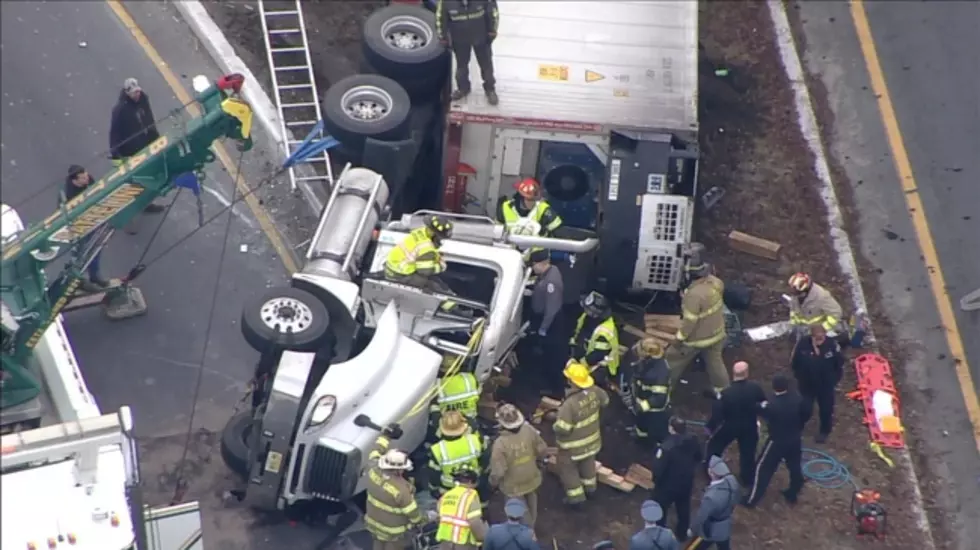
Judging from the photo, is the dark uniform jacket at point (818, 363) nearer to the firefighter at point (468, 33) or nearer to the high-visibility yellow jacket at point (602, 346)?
the high-visibility yellow jacket at point (602, 346)

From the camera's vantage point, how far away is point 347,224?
52.2 ft

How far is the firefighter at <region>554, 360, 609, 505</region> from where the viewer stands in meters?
14.8

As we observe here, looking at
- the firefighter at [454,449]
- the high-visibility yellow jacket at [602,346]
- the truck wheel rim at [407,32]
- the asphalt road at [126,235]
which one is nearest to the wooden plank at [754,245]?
the high-visibility yellow jacket at [602,346]

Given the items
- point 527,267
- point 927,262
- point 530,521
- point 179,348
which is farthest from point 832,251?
point 179,348

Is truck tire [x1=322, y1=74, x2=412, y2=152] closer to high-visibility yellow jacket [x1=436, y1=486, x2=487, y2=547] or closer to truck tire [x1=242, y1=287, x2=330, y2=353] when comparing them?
truck tire [x1=242, y1=287, x2=330, y2=353]

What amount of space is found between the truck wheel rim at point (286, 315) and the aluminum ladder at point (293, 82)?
2791 millimetres

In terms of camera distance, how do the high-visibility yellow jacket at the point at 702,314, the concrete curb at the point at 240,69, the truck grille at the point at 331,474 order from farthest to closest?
the concrete curb at the point at 240,69
the high-visibility yellow jacket at the point at 702,314
the truck grille at the point at 331,474

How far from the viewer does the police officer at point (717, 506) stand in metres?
14.1

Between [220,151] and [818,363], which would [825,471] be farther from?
[220,151]

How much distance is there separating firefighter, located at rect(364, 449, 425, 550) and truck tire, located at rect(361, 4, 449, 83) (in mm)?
4723

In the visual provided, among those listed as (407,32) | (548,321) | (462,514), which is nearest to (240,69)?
(407,32)

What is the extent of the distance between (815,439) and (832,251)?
2.63 metres

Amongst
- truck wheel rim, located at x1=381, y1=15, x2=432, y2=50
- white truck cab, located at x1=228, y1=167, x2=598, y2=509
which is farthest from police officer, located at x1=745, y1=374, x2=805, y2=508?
truck wheel rim, located at x1=381, y1=15, x2=432, y2=50

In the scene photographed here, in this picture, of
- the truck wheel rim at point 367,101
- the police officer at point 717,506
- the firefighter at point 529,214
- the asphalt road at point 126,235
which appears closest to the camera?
the police officer at point 717,506
